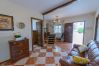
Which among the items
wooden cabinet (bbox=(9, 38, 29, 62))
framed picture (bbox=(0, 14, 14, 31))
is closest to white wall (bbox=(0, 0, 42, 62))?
framed picture (bbox=(0, 14, 14, 31))

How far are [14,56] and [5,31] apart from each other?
1061mm

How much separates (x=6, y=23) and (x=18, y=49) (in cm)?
116

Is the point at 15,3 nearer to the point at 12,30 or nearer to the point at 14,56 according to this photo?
the point at 12,30

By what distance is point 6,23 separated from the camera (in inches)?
114

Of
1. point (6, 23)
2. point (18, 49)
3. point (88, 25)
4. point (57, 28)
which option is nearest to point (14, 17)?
point (6, 23)

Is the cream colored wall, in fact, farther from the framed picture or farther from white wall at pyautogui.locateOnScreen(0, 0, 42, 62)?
the framed picture

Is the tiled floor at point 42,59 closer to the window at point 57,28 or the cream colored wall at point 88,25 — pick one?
the cream colored wall at point 88,25

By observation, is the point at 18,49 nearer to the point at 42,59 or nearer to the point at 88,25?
the point at 42,59

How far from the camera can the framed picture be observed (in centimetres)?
274

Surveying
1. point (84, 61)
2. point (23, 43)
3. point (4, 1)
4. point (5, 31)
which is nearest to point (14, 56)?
point (23, 43)

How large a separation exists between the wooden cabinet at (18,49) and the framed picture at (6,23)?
0.62 metres

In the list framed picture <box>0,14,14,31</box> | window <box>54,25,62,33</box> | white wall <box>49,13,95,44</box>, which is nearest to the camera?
framed picture <box>0,14,14,31</box>

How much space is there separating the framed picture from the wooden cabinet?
62 centimetres

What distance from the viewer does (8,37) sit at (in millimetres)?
3002
